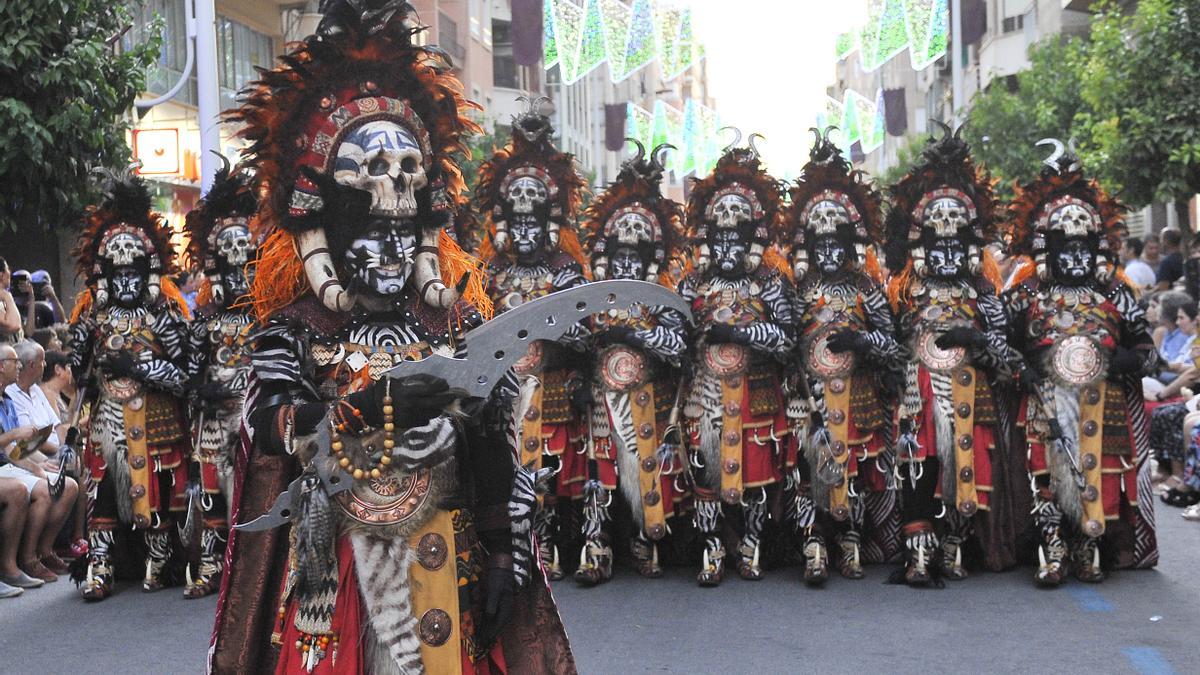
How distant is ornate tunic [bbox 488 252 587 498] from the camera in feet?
29.8

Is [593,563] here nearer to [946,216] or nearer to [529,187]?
[529,187]

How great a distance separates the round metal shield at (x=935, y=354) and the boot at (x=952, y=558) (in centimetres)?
105

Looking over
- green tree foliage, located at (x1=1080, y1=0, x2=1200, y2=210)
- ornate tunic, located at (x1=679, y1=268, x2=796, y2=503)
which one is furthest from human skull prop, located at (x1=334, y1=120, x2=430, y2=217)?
green tree foliage, located at (x1=1080, y1=0, x2=1200, y2=210)

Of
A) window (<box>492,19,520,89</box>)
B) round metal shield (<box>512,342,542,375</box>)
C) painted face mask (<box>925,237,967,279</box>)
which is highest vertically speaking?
window (<box>492,19,520,89</box>)

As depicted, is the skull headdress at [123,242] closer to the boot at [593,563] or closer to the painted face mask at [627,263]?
the painted face mask at [627,263]

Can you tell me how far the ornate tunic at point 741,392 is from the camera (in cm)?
883

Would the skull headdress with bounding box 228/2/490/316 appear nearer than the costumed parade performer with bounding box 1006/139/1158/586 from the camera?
Yes

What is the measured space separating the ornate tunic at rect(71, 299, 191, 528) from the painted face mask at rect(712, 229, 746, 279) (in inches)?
132

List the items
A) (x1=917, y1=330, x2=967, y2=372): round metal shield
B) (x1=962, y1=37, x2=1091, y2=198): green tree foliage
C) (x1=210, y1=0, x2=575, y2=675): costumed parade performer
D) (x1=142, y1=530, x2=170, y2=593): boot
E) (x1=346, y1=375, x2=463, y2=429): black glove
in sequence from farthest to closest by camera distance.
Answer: (x1=962, y1=37, x2=1091, y2=198): green tree foliage, (x1=142, y1=530, x2=170, y2=593): boot, (x1=917, y1=330, x2=967, y2=372): round metal shield, (x1=210, y1=0, x2=575, y2=675): costumed parade performer, (x1=346, y1=375, x2=463, y2=429): black glove

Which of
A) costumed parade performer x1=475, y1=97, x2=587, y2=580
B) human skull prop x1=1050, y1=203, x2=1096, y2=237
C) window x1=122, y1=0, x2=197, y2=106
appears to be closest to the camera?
human skull prop x1=1050, y1=203, x2=1096, y2=237

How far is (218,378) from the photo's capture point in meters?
9.09

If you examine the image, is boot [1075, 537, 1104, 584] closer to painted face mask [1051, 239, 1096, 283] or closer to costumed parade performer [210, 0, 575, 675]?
painted face mask [1051, 239, 1096, 283]

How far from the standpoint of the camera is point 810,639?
7402 millimetres

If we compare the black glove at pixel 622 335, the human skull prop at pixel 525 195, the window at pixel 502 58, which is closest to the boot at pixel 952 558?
the black glove at pixel 622 335
